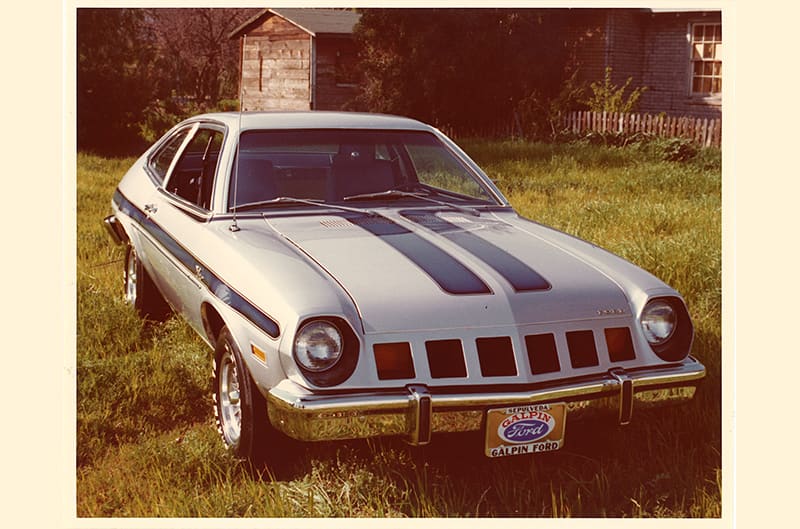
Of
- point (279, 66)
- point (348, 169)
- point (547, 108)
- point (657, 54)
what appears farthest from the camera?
point (279, 66)

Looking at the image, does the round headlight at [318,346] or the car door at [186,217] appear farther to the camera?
the car door at [186,217]

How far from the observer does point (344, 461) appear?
3385mm

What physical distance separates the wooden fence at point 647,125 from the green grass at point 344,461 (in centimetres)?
725

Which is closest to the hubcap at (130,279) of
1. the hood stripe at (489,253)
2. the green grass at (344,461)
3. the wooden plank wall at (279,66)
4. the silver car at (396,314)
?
the green grass at (344,461)

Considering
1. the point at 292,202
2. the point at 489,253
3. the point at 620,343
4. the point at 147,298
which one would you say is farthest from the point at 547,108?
the point at 620,343

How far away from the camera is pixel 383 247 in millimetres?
3619

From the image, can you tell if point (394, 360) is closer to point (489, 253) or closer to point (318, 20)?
point (489, 253)

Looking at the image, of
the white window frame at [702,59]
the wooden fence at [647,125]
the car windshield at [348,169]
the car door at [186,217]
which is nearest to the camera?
the car door at [186,217]

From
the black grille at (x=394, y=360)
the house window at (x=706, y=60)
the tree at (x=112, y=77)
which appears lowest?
the black grille at (x=394, y=360)

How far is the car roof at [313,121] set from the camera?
173 inches

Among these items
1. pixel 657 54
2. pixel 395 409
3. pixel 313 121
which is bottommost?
pixel 395 409

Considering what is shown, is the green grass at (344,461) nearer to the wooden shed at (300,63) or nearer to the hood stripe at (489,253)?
the hood stripe at (489,253)

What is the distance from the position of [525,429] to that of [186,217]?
2.07 meters
